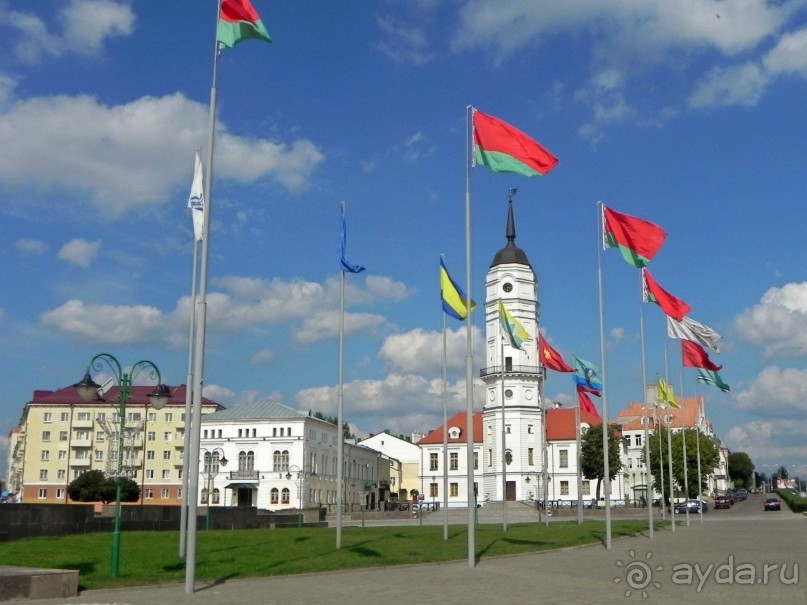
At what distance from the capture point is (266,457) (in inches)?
3984

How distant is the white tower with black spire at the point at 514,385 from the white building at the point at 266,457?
14308mm

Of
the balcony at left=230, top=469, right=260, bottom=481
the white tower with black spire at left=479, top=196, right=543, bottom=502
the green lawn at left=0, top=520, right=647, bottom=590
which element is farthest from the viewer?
the balcony at left=230, top=469, right=260, bottom=481

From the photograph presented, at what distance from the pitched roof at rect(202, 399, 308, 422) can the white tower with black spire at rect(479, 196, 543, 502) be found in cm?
2103

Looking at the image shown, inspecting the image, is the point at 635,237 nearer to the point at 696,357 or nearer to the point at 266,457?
the point at 696,357

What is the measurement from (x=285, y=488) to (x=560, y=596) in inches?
3329

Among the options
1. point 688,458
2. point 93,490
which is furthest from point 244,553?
point 688,458

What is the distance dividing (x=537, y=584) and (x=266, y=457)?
84.3 m

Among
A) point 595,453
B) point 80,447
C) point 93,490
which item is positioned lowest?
point 93,490

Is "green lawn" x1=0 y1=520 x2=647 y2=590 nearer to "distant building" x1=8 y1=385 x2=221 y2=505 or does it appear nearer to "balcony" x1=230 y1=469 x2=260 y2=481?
"balcony" x1=230 y1=469 x2=260 y2=481

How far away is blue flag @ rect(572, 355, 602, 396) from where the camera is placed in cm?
4578

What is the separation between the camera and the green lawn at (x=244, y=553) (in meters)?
21.1

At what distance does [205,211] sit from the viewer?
764 inches

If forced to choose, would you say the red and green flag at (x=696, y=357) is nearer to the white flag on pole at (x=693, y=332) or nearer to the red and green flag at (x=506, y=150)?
the white flag on pole at (x=693, y=332)

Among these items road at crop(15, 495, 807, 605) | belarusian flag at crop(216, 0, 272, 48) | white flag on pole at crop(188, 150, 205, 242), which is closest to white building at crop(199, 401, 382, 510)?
road at crop(15, 495, 807, 605)
